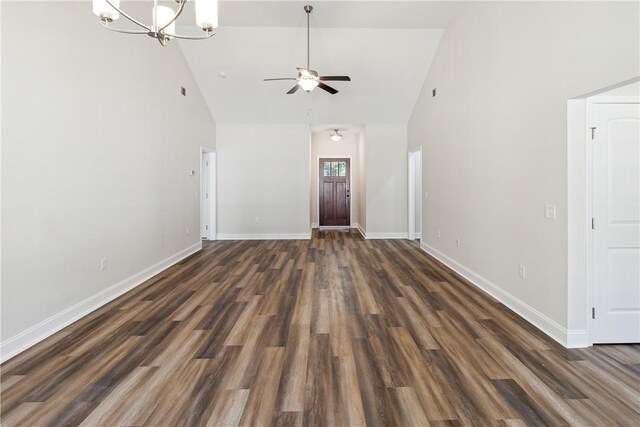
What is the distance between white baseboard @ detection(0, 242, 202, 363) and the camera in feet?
7.48

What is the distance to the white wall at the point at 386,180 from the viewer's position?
737 cm

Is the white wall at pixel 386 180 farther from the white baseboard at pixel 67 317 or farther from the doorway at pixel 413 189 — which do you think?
the white baseboard at pixel 67 317

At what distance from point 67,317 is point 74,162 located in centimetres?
143

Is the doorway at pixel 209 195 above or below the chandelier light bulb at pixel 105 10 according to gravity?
below

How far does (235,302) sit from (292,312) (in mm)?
698

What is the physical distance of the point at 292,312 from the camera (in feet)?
10.1

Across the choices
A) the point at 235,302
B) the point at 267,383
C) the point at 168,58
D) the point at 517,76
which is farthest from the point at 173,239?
the point at 517,76

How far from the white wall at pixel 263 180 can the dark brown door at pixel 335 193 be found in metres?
2.38

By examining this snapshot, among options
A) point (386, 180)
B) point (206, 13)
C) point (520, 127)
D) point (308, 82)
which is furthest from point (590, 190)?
point (386, 180)

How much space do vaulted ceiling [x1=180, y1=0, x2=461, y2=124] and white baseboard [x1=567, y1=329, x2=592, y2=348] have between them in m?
4.23

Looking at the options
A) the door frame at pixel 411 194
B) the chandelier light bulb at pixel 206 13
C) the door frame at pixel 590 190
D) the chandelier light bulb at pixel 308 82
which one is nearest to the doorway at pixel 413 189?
the door frame at pixel 411 194

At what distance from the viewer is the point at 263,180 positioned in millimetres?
7457

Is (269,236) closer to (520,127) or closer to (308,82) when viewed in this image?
(308,82)

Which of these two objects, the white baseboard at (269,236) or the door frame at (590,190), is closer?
the door frame at (590,190)
